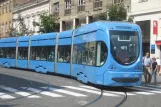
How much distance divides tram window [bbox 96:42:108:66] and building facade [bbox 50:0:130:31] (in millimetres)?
19739

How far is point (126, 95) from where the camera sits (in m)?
17.3

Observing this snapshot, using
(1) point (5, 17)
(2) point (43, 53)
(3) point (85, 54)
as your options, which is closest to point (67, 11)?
(2) point (43, 53)

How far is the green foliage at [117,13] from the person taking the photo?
35188 millimetres

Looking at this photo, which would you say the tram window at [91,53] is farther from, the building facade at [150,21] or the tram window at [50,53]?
the building facade at [150,21]

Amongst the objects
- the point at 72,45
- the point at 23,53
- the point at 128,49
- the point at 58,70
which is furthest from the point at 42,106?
the point at 23,53

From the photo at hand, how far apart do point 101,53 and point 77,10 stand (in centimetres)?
2962

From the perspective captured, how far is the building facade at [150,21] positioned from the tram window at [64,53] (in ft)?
31.8

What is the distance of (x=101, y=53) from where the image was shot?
62.1 feet

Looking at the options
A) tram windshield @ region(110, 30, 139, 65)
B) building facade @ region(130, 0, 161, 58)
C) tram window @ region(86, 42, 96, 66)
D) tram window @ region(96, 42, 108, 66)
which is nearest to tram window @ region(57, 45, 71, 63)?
tram window @ region(86, 42, 96, 66)

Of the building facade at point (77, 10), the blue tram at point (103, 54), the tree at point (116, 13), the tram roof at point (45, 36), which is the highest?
the building facade at point (77, 10)

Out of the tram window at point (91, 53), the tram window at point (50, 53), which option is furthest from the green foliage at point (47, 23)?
the tram window at point (91, 53)

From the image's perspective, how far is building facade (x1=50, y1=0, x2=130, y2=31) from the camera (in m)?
43.3

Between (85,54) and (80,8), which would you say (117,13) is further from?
(85,54)

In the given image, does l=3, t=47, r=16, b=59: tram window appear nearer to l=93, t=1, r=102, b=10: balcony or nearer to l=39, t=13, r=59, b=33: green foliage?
l=93, t=1, r=102, b=10: balcony
